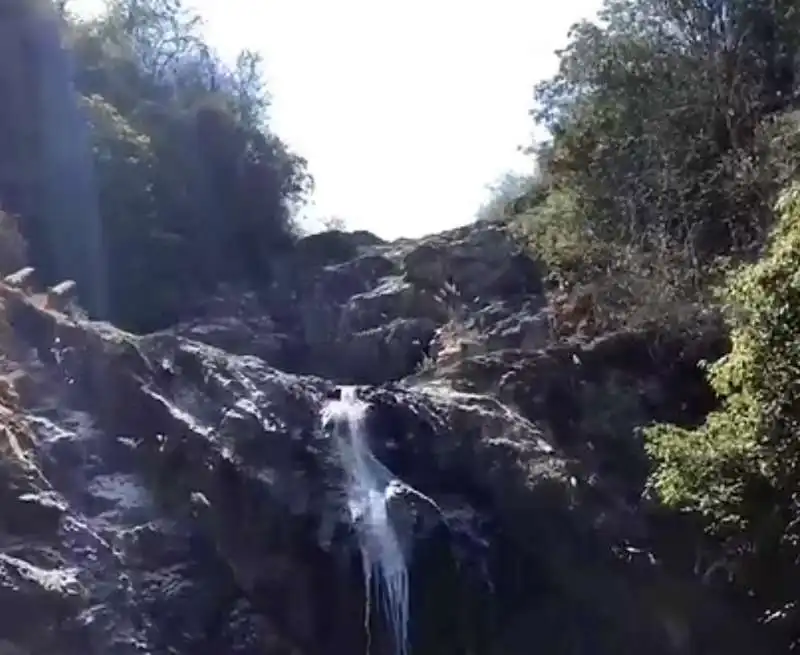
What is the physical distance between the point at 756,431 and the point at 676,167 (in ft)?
33.6

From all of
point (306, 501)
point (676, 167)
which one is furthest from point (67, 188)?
point (676, 167)

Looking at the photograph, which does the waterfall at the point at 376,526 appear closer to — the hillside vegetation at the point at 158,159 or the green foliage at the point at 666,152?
the green foliage at the point at 666,152

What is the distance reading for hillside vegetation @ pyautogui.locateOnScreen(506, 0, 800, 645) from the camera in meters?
15.6

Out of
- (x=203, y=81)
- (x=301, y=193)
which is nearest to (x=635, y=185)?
(x=301, y=193)

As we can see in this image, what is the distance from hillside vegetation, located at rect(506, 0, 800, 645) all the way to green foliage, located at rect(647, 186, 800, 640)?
0.80m

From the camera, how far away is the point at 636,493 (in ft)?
47.5

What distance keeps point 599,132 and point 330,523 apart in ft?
35.7

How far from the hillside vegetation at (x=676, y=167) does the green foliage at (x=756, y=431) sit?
31.4 inches

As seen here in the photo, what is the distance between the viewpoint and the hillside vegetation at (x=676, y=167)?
1561 centimetres

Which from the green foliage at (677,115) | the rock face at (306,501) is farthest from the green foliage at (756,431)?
the green foliage at (677,115)

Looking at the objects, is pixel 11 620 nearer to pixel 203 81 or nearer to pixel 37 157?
pixel 37 157

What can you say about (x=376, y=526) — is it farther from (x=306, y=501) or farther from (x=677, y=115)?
(x=677, y=115)

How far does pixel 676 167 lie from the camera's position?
63.1 feet

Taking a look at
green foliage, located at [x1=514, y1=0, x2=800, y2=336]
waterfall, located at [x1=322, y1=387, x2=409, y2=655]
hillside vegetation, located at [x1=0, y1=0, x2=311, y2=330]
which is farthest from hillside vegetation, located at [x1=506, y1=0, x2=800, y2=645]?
hillside vegetation, located at [x1=0, y1=0, x2=311, y2=330]
